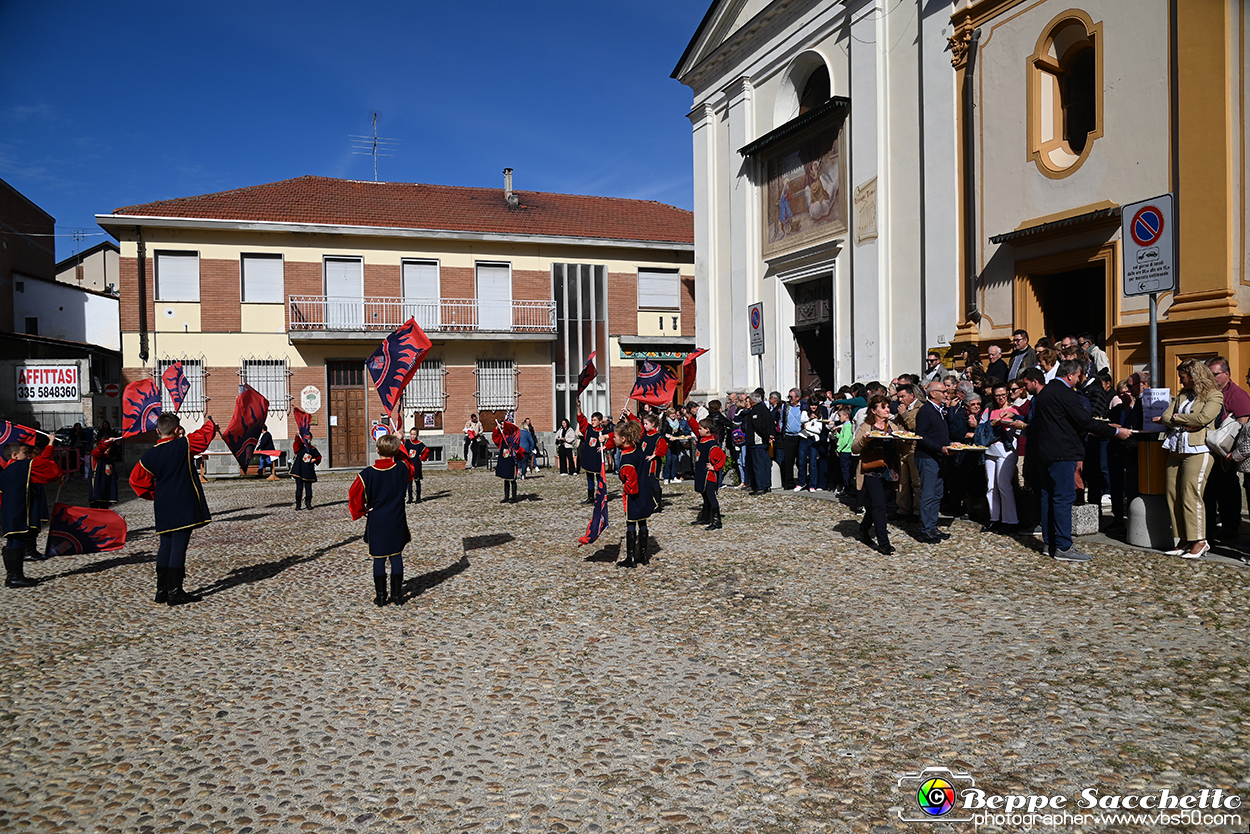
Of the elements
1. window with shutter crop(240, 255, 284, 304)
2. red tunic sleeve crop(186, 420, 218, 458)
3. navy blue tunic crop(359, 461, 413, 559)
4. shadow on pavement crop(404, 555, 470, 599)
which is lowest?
shadow on pavement crop(404, 555, 470, 599)

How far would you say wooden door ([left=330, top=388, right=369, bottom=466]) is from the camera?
27.0 meters

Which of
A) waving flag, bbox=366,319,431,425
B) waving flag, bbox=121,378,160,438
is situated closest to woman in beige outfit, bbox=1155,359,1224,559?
waving flag, bbox=366,319,431,425

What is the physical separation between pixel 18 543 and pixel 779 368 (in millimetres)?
16344

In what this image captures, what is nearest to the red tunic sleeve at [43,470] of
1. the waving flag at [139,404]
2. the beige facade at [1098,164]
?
the waving flag at [139,404]

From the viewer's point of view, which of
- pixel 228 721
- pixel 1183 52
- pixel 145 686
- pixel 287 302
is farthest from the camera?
pixel 287 302

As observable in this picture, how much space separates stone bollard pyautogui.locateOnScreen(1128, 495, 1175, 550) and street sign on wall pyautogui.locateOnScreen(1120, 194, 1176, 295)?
2212 millimetres

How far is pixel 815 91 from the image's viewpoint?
768 inches

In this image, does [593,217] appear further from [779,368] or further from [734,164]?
[779,368]

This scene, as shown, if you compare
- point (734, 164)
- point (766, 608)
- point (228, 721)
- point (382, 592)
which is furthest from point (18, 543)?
point (734, 164)

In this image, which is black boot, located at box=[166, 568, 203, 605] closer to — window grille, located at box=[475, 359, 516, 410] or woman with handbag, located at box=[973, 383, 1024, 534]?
woman with handbag, located at box=[973, 383, 1024, 534]

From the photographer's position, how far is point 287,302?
2684 cm

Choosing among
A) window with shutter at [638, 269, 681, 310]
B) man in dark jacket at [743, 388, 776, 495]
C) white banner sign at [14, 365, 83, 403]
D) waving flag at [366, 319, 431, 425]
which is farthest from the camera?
window with shutter at [638, 269, 681, 310]

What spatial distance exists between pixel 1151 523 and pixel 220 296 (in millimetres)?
26955

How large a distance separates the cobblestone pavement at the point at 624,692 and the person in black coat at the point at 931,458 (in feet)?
1.55
